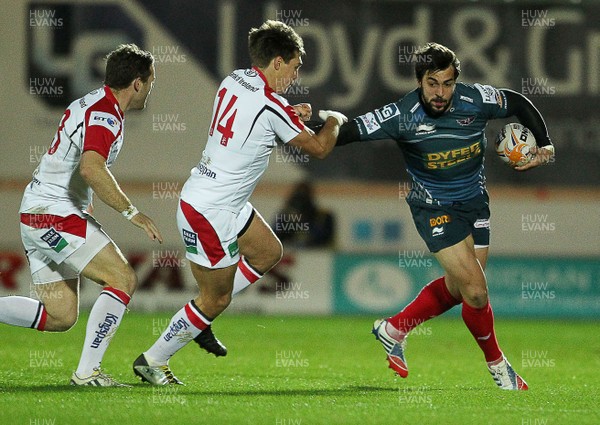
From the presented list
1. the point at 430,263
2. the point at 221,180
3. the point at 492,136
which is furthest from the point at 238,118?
the point at 492,136

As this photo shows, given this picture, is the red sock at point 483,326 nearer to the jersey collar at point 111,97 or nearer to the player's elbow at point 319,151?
the player's elbow at point 319,151

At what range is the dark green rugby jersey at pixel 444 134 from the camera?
270 inches

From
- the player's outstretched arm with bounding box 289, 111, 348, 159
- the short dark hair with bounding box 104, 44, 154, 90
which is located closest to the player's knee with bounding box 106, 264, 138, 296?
the short dark hair with bounding box 104, 44, 154, 90

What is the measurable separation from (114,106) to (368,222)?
7999 mm

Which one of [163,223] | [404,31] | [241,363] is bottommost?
[163,223]

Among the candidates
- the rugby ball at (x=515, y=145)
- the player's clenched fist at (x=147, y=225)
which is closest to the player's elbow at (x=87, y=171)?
the player's clenched fist at (x=147, y=225)

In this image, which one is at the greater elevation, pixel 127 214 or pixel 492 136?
pixel 127 214

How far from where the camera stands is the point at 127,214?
6.21 m

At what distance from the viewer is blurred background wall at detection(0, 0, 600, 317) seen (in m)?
13.8

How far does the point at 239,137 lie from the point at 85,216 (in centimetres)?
102

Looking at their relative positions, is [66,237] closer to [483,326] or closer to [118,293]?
[118,293]

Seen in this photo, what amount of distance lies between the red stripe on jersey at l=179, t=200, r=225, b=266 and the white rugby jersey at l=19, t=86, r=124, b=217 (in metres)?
0.60

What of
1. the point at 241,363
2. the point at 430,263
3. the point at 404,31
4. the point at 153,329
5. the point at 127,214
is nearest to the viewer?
the point at 127,214

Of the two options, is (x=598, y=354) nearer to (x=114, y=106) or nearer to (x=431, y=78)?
(x=431, y=78)
